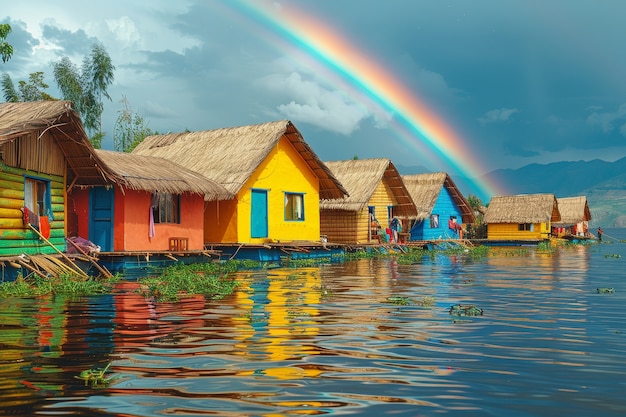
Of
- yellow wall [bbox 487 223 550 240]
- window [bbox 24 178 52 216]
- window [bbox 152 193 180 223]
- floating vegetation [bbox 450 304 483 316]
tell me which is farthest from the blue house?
floating vegetation [bbox 450 304 483 316]

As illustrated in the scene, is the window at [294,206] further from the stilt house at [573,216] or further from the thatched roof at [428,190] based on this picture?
the stilt house at [573,216]

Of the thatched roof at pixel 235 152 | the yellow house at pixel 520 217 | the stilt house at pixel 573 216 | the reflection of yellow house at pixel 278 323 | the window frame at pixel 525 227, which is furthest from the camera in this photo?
the stilt house at pixel 573 216

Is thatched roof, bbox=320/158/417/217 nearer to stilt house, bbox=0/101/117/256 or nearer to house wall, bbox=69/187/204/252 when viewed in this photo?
house wall, bbox=69/187/204/252

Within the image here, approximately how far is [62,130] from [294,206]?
14009mm

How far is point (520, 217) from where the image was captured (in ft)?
169

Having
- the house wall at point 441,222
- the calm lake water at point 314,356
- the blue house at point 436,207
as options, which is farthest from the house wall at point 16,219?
the house wall at point 441,222

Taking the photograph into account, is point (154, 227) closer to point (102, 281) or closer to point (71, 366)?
point (102, 281)

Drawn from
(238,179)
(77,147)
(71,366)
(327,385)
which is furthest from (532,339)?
(238,179)

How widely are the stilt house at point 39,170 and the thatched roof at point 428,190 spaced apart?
25652mm

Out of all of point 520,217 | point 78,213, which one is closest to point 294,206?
point 78,213

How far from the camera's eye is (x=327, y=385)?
566 centimetres

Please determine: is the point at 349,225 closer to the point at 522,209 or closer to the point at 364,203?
the point at 364,203

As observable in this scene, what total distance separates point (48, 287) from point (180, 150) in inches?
747

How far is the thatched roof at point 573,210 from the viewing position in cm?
6111
